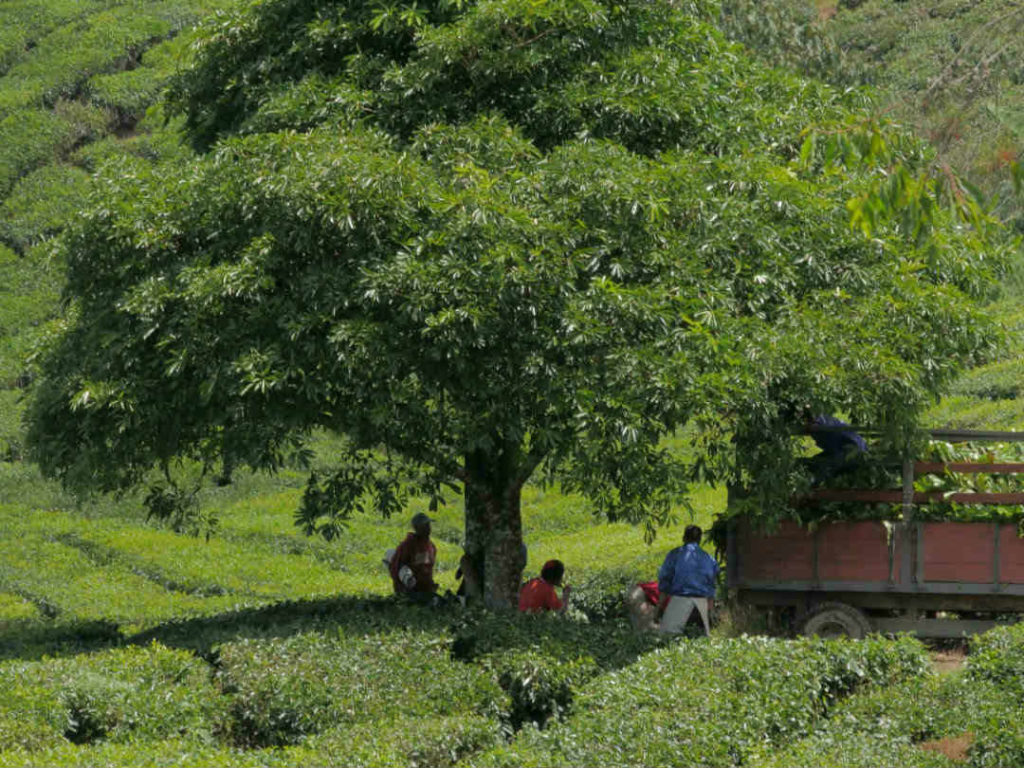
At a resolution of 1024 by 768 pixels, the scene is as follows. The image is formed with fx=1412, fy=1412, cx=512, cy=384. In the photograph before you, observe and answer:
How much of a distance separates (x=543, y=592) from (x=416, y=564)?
1.87 m

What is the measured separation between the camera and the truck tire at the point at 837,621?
15617 mm

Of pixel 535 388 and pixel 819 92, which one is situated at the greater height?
pixel 819 92

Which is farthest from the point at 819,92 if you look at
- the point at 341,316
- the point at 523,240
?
the point at 341,316

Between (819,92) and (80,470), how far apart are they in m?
9.99

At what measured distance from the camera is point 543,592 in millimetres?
15648

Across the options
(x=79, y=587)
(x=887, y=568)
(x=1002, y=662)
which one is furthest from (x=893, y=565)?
(x=79, y=587)

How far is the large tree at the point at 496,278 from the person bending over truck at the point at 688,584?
26.0 inches

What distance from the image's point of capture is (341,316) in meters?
14.3

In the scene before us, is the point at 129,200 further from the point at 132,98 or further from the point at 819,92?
the point at 132,98

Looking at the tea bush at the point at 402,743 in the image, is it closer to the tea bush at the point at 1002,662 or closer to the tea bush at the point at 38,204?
the tea bush at the point at 1002,662

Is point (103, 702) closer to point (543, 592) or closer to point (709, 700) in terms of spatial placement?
point (709, 700)

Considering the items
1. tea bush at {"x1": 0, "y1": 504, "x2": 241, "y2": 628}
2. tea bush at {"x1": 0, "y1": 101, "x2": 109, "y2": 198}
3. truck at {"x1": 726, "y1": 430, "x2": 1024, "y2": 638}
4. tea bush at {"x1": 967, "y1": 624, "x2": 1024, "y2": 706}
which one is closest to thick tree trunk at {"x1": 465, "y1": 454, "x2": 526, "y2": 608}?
truck at {"x1": 726, "y1": 430, "x2": 1024, "y2": 638}

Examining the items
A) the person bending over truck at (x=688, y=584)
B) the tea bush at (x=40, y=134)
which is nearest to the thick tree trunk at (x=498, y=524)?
the person bending over truck at (x=688, y=584)

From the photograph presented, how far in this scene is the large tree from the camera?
45.1 feet
